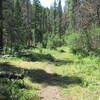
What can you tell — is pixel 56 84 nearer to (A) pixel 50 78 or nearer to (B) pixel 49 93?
(A) pixel 50 78

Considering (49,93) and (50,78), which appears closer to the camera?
(49,93)

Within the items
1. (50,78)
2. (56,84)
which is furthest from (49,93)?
(50,78)

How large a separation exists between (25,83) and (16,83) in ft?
2.35

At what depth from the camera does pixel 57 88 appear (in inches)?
465

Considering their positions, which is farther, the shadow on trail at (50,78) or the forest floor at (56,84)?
the shadow on trail at (50,78)

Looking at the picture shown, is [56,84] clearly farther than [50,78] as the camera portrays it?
No

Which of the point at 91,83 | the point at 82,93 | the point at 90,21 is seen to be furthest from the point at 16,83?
the point at 90,21

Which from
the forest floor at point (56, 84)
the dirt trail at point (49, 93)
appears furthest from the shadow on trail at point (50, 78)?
the dirt trail at point (49, 93)

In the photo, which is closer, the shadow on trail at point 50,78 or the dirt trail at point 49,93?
the dirt trail at point 49,93

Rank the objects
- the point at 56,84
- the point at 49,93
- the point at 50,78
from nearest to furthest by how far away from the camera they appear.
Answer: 1. the point at 49,93
2. the point at 56,84
3. the point at 50,78

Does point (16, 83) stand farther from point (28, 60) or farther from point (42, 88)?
point (28, 60)

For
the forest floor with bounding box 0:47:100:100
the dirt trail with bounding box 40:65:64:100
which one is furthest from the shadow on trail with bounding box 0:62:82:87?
the dirt trail with bounding box 40:65:64:100

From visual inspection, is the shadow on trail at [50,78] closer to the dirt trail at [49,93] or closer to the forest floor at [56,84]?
the forest floor at [56,84]

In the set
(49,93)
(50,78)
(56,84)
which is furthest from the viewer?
(50,78)
